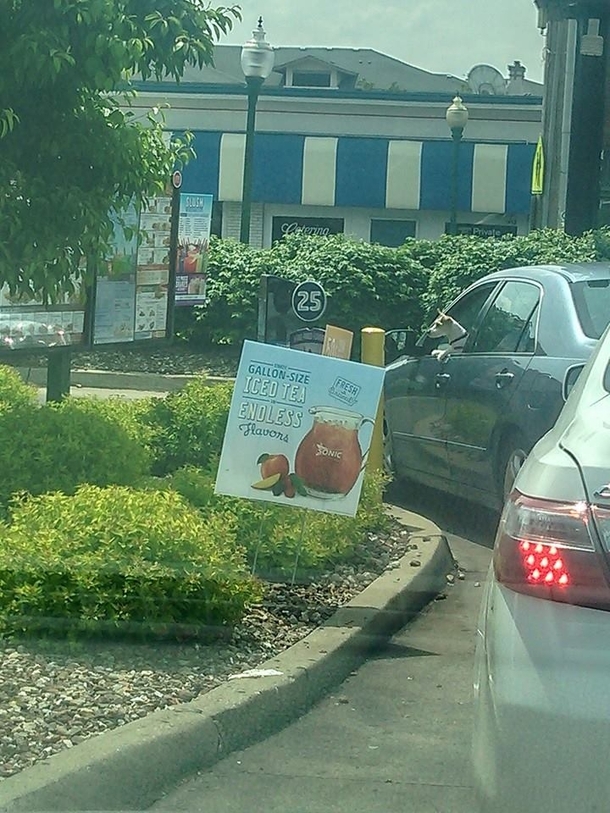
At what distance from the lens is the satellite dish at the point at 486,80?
34125 mm

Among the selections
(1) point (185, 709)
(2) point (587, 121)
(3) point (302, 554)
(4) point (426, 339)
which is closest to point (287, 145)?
(2) point (587, 121)

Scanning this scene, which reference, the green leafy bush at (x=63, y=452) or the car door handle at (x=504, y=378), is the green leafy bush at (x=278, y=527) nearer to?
the green leafy bush at (x=63, y=452)

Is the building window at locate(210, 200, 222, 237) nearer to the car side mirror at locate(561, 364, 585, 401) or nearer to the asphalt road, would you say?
the car side mirror at locate(561, 364, 585, 401)

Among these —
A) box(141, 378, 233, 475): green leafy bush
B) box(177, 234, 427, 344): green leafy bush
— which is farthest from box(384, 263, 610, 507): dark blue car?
box(177, 234, 427, 344): green leafy bush

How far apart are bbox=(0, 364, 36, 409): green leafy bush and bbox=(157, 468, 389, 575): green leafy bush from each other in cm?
148

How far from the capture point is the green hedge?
17344 millimetres

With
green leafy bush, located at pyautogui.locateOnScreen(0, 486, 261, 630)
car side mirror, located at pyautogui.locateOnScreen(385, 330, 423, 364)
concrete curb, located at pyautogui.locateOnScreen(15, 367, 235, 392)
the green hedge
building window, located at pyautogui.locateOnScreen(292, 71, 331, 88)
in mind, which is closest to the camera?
green leafy bush, located at pyautogui.locateOnScreen(0, 486, 261, 630)

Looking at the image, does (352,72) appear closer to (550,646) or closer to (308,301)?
(308,301)

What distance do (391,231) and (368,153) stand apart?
1.93 metres

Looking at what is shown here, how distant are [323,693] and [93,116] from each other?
145 inches

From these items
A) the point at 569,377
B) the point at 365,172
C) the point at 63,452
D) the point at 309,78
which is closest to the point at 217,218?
the point at 365,172

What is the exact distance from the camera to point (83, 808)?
13.0ft

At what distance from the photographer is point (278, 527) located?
6.68m

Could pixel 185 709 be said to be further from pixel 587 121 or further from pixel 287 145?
pixel 287 145
